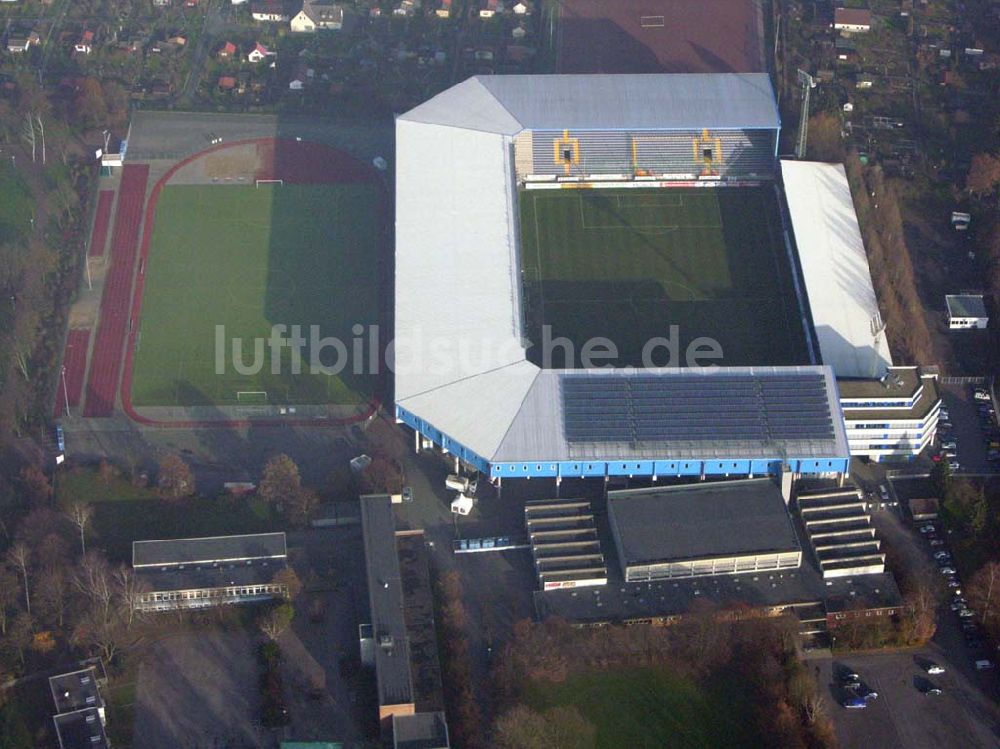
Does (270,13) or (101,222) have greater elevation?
(270,13)

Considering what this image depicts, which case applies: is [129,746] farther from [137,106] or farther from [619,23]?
[619,23]

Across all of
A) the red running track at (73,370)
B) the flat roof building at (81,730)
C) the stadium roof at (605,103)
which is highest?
the stadium roof at (605,103)

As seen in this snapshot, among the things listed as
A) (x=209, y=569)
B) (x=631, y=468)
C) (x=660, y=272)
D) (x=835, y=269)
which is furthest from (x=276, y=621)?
(x=835, y=269)

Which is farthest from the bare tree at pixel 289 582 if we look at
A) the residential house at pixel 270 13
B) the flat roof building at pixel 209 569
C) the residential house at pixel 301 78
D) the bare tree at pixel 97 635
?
the residential house at pixel 270 13

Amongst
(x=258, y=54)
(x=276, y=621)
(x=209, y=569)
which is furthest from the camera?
(x=258, y=54)

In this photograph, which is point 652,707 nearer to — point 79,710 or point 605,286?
point 79,710

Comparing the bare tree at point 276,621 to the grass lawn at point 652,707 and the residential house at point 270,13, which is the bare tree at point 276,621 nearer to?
the grass lawn at point 652,707
